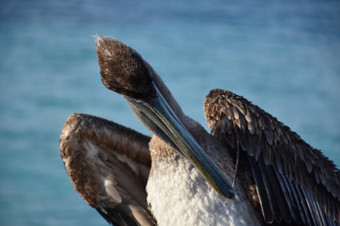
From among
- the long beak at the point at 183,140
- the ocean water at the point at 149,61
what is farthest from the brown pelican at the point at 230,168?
the ocean water at the point at 149,61

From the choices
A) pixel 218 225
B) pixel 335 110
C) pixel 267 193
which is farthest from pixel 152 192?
pixel 335 110

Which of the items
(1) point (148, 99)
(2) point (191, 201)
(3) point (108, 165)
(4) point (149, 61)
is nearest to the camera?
(1) point (148, 99)

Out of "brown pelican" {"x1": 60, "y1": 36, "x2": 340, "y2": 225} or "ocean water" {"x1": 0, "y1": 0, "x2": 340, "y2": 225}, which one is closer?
"brown pelican" {"x1": 60, "y1": 36, "x2": 340, "y2": 225}

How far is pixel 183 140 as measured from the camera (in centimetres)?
308

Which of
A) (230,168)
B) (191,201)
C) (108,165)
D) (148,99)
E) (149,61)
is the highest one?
(149,61)

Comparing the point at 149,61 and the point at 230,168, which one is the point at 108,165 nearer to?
the point at 230,168

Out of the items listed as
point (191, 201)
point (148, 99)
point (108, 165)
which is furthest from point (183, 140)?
point (108, 165)

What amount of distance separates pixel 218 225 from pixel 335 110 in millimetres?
6263

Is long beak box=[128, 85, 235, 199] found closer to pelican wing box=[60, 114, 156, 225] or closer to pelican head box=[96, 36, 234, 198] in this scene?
pelican head box=[96, 36, 234, 198]

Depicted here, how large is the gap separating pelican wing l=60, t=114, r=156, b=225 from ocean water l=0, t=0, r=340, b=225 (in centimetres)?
333

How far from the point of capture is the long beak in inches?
120

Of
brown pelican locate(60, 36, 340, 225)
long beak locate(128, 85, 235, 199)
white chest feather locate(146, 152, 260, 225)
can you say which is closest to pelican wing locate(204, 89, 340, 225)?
brown pelican locate(60, 36, 340, 225)

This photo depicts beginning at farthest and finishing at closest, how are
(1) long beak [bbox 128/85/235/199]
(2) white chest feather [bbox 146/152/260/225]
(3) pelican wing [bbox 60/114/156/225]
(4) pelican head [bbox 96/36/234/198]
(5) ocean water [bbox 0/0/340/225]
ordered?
(5) ocean water [bbox 0/0/340/225] → (3) pelican wing [bbox 60/114/156/225] → (2) white chest feather [bbox 146/152/260/225] → (1) long beak [bbox 128/85/235/199] → (4) pelican head [bbox 96/36/234/198]

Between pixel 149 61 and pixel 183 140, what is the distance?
7.09 m
